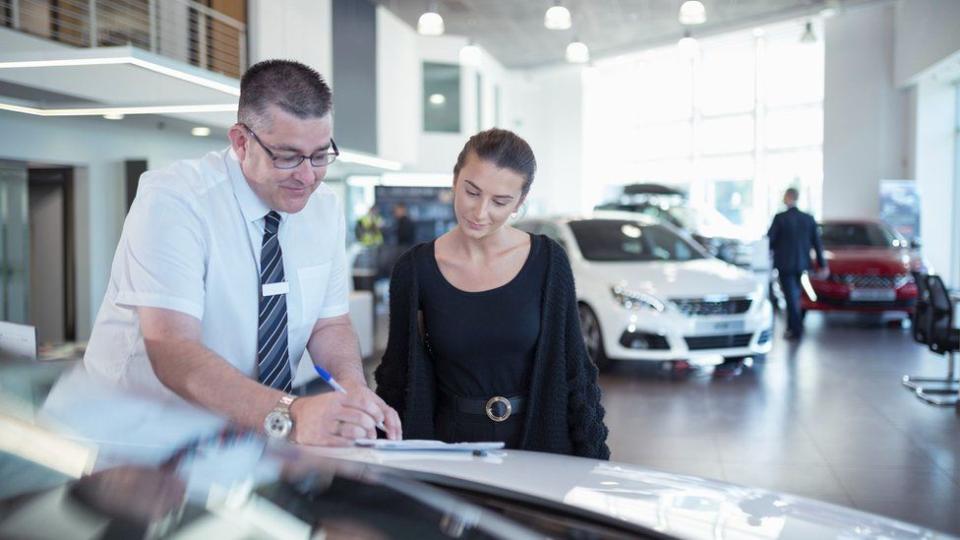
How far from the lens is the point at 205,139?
12.0 m

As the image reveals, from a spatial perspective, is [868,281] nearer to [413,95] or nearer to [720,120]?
[413,95]

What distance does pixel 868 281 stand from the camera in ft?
37.2

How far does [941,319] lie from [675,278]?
218cm

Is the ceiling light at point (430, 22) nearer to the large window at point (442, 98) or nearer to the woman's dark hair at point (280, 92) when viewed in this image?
the large window at point (442, 98)

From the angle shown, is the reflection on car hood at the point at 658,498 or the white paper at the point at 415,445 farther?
the white paper at the point at 415,445

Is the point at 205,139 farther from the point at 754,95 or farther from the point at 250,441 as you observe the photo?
the point at 754,95

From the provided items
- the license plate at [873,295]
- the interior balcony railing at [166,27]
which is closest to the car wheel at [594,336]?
the license plate at [873,295]

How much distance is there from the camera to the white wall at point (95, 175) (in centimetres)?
1004

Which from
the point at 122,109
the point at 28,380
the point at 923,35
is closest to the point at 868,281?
the point at 923,35

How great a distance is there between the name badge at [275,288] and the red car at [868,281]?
400 inches

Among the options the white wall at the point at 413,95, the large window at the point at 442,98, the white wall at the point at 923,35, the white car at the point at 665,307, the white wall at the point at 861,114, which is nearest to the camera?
the white car at the point at 665,307

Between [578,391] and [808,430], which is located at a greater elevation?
[578,391]

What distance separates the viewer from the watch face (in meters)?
1.56

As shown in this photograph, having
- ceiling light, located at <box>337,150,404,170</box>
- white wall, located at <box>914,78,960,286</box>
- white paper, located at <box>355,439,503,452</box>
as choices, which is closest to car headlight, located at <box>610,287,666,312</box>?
ceiling light, located at <box>337,150,404,170</box>
